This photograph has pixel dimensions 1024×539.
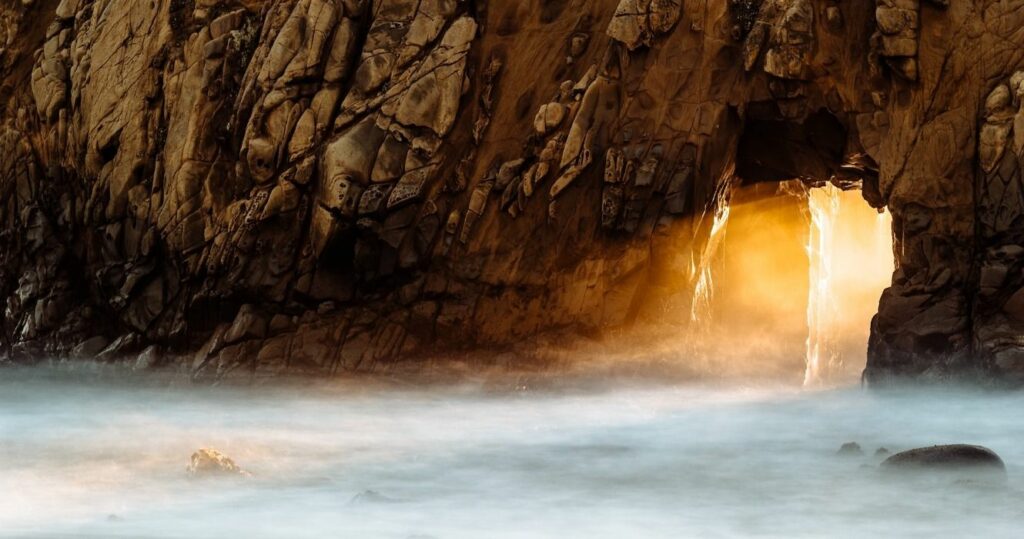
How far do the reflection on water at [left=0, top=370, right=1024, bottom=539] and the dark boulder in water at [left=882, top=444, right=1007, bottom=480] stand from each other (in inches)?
8.5

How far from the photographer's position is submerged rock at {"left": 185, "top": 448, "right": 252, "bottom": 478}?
10.8 meters

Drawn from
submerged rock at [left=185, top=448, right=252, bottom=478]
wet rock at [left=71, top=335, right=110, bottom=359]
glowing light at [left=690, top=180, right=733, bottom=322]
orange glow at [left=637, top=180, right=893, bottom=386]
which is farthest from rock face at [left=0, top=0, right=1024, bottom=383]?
submerged rock at [left=185, top=448, right=252, bottom=478]

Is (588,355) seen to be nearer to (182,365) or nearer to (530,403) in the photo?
(530,403)

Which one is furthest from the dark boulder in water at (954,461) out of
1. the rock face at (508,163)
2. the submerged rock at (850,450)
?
the rock face at (508,163)

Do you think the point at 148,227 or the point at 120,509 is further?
the point at 148,227

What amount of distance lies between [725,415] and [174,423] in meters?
6.04

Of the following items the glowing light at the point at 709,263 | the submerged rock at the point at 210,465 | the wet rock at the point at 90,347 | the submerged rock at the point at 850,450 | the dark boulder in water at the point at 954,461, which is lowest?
the wet rock at the point at 90,347

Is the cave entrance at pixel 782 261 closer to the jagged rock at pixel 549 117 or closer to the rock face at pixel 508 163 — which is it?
the rock face at pixel 508 163

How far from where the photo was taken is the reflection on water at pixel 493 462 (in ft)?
30.1

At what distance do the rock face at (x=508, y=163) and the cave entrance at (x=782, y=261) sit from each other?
121 mm

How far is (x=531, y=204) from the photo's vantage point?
17.5 metres

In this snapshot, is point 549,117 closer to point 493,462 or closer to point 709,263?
point 709,263

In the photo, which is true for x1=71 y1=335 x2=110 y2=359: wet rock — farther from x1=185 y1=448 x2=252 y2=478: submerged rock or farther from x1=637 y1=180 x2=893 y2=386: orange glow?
x1=185 y1=448 x2=252 y2=478: submerged rock

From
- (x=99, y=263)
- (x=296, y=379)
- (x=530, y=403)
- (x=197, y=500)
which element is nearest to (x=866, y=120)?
(x=530, y=403)
